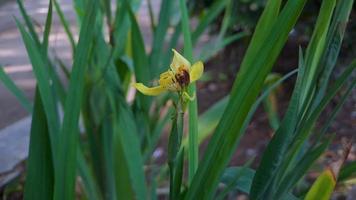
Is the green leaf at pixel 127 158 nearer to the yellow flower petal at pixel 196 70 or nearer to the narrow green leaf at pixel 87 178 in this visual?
Result: the narrow green leaf at pixel 87 178

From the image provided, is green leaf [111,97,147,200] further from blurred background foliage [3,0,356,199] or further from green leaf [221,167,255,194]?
green leaf [221,167,255,194]

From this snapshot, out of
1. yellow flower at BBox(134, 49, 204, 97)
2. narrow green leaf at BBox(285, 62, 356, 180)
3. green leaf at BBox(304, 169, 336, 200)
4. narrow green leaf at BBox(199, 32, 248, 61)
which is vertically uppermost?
yellow flower at BBox(134, 49, 204, 97)

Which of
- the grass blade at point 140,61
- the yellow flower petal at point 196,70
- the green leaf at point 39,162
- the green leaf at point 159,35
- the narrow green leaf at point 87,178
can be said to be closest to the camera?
the yellow flower petal at point 196,70

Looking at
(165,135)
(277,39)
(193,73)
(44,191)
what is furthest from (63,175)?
(165,135)

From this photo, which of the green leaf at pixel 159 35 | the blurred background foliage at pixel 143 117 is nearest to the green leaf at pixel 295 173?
the blurred background foliage at pixel 143 117

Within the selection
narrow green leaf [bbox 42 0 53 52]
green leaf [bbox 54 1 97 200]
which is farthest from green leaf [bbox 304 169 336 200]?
narrow green leaf [bbox 42 0 53 52]

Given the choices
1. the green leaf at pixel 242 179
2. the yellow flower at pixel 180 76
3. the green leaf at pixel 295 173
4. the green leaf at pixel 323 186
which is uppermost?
the yellow flower at pixel 180 76
